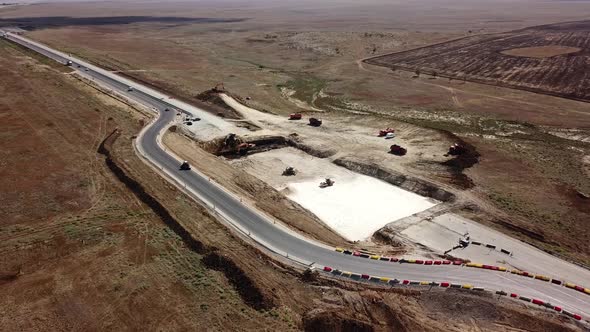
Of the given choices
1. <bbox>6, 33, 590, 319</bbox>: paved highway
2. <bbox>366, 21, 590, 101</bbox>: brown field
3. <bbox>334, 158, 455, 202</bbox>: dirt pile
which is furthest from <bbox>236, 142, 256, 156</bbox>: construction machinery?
<bbox>366, 21, 590, 101</bbox>: brown field

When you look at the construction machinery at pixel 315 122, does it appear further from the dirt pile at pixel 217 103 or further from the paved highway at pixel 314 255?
the paved highway at pixel 314 255

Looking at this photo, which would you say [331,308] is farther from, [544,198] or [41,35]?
[41,35]

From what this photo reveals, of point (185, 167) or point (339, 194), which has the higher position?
point (185, 167)

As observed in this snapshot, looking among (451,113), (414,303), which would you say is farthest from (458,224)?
(451,113)

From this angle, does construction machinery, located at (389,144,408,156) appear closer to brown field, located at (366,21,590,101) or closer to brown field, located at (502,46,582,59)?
brown field, located at (366,21,590,101)

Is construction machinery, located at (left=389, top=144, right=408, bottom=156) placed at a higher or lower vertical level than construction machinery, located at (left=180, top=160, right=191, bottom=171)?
higher

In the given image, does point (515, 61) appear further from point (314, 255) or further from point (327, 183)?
point (314, 255)

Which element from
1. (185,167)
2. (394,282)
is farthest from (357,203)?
(185,167)
